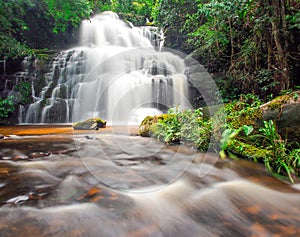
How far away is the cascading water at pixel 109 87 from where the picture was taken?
28.1 feet

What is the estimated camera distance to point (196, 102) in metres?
7.34

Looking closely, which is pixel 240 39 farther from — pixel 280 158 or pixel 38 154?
pixel 38 154

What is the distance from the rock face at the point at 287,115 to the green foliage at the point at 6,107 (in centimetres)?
1026

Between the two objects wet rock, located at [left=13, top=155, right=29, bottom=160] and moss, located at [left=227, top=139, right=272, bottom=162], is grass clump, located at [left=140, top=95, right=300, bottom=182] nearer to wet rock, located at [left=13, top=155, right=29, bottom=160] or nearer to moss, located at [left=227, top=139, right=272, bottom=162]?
moss, located at [left=227, top=139, right=272, bottom=162]

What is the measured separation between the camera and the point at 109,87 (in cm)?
963

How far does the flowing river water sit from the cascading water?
18.6 ft

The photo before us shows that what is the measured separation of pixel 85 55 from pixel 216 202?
1159cm

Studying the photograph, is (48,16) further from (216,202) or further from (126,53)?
(216,202)

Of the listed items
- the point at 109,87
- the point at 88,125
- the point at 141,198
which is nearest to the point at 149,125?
the point at 88,125

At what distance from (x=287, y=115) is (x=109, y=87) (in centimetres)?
826

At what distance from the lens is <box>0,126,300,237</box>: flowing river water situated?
1.27m

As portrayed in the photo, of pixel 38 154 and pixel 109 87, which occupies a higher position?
pixel 109 87

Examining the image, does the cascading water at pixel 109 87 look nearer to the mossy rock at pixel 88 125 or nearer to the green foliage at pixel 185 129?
the mossy rock at pixel 88 125

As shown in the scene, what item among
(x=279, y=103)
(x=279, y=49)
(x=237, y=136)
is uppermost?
(x=279, y=49)
